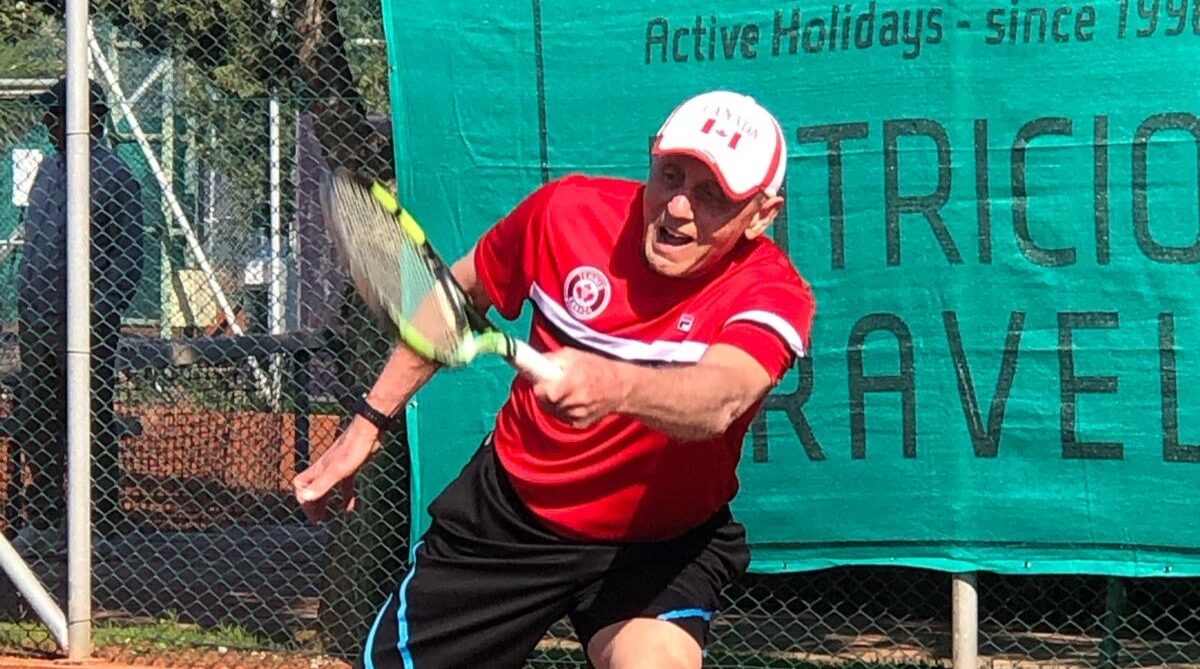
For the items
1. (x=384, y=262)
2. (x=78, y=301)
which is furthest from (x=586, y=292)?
(x=78, y=301)

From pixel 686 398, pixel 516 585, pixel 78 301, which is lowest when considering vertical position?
pixel 516 585

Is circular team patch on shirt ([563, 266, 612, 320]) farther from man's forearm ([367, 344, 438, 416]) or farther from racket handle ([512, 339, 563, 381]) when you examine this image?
racket handle ([512, 339, 563, 381])

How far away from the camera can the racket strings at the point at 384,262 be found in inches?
127

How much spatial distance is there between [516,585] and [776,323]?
2.87 ft

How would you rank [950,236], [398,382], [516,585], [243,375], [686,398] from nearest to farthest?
1. [686,398]
2. [516,585]
3. [398,382]
4. [950,236]
5. [243,375]

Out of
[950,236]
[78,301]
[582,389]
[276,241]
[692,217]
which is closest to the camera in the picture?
[582,389]

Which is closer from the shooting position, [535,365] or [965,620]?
[535,365]

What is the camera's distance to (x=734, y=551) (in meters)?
→ 3.71

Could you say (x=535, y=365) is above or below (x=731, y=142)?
below

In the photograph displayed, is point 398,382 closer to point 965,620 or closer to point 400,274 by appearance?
point 400,274

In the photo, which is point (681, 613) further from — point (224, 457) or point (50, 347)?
point (224, 457)

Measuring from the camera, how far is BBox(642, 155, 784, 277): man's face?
3.29 m

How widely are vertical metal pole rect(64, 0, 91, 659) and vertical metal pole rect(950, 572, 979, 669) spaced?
295cm

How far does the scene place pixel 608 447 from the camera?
3.54 m
